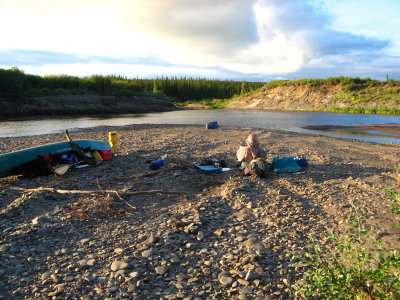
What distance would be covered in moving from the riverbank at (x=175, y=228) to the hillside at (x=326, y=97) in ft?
138

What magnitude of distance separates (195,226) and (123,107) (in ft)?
175

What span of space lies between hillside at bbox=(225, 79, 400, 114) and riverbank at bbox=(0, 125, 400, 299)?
42119 millimetres

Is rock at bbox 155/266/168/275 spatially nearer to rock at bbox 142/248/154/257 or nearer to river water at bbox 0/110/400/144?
rock at bbox 142/248/154/257

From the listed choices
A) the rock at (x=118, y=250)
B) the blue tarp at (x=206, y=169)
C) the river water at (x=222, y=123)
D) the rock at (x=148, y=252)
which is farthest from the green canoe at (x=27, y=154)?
the river water at (x=222, y=123)

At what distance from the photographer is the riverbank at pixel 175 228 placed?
4211 millimetres

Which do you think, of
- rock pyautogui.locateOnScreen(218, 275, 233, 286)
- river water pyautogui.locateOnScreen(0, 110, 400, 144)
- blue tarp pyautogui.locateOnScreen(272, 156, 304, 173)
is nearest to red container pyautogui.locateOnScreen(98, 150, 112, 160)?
blue tarp pyautogui.locateOnScreen(272, 156, 304, 173)

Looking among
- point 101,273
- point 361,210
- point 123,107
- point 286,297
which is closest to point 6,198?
point 101,273

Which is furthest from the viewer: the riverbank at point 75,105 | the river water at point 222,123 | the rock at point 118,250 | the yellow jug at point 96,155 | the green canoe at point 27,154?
the riverbank at point 75,105

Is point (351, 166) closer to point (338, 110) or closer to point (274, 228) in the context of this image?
point (274, 228)

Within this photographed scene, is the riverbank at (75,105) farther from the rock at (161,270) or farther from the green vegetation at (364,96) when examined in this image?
the rock at (161,270)

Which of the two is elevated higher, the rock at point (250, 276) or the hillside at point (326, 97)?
the hillside at point (326, 97)

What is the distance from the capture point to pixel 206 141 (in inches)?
634

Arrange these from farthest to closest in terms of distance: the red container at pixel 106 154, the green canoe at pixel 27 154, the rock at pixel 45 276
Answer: the red container at pixel 106 154 < the green canoe at pixel 27 154 < the rock at pixel 45 276

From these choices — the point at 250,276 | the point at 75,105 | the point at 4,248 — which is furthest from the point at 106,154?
the point at 75,105
